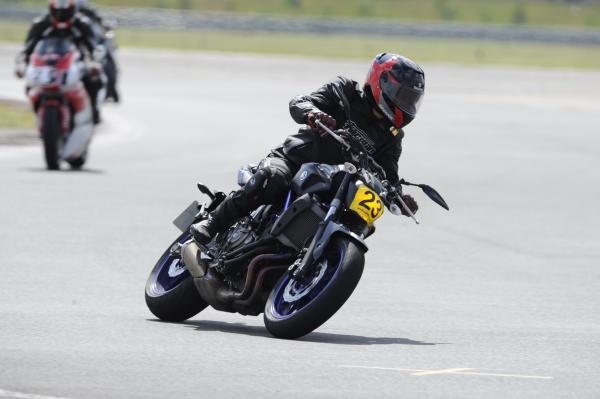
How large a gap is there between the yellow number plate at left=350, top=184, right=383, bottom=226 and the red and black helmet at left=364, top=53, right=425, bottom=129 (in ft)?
2.29

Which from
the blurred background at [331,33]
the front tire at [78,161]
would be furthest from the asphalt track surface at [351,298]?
the blurred background at [331,33]

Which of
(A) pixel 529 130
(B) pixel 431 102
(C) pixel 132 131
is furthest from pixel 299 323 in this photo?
(B) pixel 431 102

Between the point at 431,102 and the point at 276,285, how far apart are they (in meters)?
29.4

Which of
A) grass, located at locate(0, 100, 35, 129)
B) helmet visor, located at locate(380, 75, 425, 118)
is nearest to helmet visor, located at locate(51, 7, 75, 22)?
grass, located at locate(0, 100, 35, 129)

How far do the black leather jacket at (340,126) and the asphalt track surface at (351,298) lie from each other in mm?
996

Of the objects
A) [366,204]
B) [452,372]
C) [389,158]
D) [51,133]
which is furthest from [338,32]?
[452,372]

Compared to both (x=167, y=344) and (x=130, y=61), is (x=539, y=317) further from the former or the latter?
(x=130, y=61)

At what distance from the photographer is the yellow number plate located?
8.48 meters

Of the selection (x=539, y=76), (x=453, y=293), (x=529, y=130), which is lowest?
(x=539, y=76)

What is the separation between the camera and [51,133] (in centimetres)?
1881

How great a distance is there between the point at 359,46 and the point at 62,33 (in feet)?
149

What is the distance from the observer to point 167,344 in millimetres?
8250

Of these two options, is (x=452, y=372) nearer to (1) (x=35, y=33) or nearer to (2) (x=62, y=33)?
(2) (x=62, y=33)

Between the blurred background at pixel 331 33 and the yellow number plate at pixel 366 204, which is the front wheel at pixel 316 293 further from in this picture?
the blurred background at pixel 331 33
